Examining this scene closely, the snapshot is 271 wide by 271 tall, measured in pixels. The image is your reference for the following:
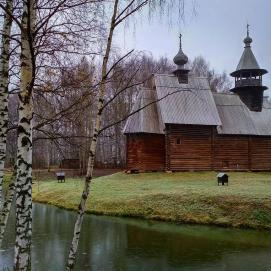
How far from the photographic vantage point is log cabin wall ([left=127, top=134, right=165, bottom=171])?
1101 inches

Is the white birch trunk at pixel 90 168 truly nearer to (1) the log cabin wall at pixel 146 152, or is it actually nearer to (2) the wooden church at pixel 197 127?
(2) the wooden church at pixel 197 127

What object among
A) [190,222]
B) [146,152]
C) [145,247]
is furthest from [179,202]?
[146,152]

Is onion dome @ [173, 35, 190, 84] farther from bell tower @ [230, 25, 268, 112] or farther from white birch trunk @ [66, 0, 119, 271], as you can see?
white birch trunk @ [66, 0, 119, 271]

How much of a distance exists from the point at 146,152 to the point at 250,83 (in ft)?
35.3

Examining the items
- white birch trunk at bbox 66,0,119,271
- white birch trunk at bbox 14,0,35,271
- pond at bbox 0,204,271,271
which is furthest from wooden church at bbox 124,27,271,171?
white birch trunk at bbox 14,0,35,271

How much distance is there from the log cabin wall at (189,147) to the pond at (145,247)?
12.0 m

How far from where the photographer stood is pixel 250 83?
3234 cm

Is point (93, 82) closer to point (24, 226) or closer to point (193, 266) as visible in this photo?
point (24, 226)

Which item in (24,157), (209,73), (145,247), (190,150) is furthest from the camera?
(209,73)

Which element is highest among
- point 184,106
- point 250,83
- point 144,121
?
point 250,83

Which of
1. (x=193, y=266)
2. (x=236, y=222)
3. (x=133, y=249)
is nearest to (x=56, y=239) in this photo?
(x=133, y=249)

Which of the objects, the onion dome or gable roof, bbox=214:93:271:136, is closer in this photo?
gable roof, bbox=214:93:271:136

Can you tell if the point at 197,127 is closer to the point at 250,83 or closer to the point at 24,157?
the point at 250,83

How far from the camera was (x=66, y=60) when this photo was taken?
579 cm
